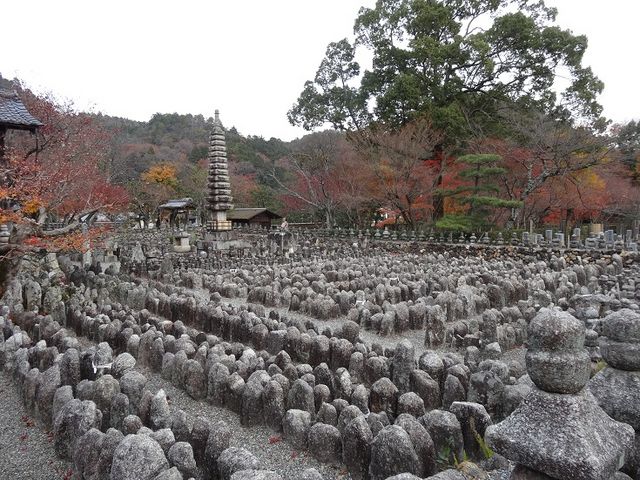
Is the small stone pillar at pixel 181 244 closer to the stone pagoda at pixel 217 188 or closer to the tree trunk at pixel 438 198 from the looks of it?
the stone pagoda at pixel 217 188

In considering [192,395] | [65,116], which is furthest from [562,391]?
[65,116]

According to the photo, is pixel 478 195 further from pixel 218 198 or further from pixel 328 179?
pixel 218 198

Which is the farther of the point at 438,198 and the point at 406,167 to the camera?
the point at 438,198

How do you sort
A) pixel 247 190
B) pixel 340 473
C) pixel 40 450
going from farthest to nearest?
pixel 247 190 → pixel 40 450 → pixel 340 473

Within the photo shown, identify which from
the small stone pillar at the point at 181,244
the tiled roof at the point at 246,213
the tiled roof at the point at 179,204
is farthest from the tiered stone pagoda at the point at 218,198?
the tiled roof at the point at 179,204

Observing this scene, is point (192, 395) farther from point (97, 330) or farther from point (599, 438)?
point (599, 438)

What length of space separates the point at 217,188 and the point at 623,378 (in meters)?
20.0

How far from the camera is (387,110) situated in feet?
82.8

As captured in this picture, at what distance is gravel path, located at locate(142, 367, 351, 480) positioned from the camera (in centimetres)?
353

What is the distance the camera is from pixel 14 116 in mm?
11344

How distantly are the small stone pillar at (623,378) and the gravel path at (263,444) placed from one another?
1.98 metres

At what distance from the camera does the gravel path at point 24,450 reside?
359cm

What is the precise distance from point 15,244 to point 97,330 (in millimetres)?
3131

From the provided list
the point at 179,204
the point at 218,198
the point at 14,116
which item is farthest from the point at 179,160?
the point at 14,116
